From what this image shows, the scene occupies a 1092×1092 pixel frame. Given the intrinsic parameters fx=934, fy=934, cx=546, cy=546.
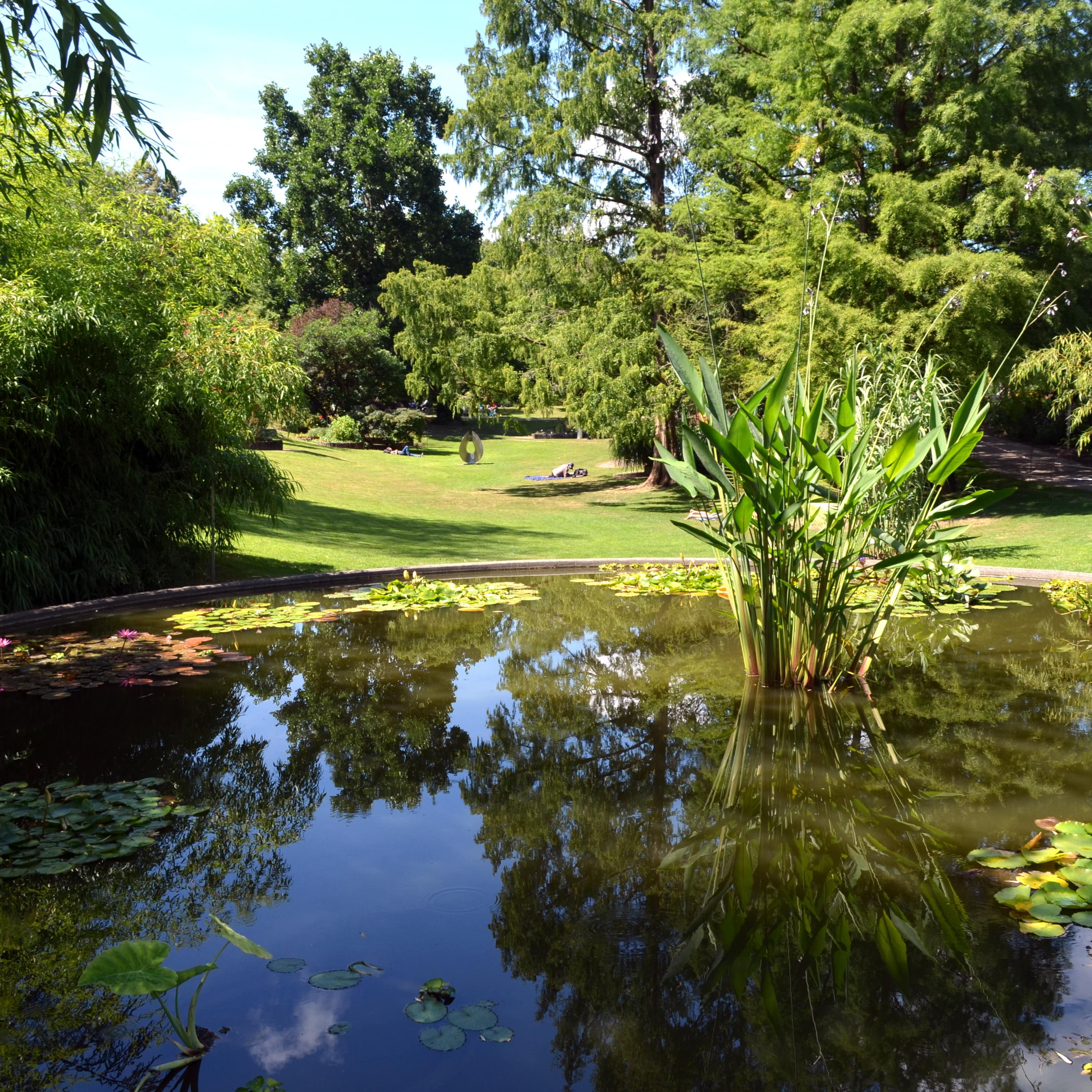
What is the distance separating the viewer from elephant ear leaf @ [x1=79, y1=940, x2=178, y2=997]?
176 centimetres

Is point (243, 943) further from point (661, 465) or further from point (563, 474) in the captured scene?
point (563, 474)

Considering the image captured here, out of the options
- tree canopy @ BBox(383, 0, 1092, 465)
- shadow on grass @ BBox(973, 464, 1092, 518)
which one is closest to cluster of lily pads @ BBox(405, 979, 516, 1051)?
tree canopy @ BBox(383, 0, 1092, 465)

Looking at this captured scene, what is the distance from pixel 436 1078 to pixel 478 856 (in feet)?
3.28

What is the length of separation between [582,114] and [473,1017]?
17.3 metres

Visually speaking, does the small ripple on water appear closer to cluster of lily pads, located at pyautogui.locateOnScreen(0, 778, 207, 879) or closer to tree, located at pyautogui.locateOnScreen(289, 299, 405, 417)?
cluster of lily pads, located at pyautogui.locateOnScreen(0, 778, 207, 879)

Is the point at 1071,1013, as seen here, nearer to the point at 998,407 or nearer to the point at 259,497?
the point at 259,497

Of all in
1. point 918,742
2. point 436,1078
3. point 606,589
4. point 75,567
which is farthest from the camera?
point 606,589

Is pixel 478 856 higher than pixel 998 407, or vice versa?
pixel 998 407

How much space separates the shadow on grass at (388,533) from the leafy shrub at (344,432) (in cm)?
990

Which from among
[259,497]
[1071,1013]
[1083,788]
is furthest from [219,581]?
[1071,1013]

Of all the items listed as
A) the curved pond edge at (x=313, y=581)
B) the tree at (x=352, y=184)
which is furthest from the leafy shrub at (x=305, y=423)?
the curved pond edge at (x=313, y=581)

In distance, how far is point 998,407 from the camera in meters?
17.1

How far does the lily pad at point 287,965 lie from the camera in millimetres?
2170

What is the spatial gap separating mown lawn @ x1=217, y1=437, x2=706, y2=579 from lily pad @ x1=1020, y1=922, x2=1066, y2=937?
7527 millimetres
